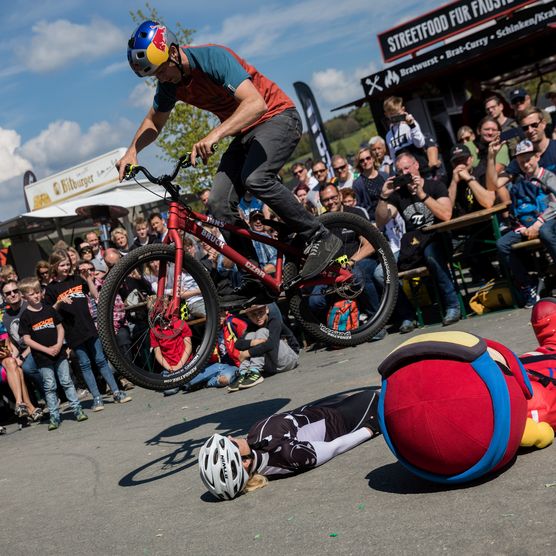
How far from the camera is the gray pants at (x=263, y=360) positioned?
1000cm

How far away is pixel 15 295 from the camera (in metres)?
12.1

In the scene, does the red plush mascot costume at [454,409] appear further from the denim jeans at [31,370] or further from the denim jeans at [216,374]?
the denim jeans at [31,370]

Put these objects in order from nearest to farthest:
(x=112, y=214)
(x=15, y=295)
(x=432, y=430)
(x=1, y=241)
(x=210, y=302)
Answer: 1. (x=432, y=430)
2. (x=210, y=302)
3. (x=15, y=295)
4. (x=112, y=214)
5. (x=1, y=241)

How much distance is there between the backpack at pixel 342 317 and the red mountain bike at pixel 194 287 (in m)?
0.09

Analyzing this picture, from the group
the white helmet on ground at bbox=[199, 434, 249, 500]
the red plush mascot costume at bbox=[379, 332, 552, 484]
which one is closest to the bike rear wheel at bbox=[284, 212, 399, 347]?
the white helmet on ground at bbox=[199, 434, 249, 500]

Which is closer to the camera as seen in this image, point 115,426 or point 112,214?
point 115,426

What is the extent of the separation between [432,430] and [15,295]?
9208 millimetres

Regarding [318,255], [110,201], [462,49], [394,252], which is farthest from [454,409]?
[110,201]

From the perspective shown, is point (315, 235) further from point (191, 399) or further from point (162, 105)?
point (191, 399)

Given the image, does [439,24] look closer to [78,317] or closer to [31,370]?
[78,317]

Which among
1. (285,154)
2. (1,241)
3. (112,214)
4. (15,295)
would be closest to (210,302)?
(285,154)

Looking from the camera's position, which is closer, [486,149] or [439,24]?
[486,149]

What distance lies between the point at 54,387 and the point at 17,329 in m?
1.71

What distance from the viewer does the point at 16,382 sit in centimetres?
1165
